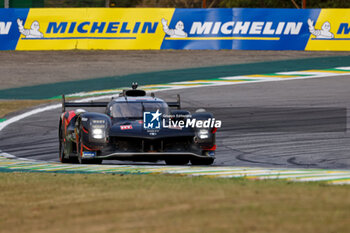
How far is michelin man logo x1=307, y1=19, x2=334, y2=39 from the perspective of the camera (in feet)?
94.3

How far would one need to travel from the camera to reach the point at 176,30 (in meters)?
29.7

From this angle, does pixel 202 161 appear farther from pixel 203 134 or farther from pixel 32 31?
pixel 32 31

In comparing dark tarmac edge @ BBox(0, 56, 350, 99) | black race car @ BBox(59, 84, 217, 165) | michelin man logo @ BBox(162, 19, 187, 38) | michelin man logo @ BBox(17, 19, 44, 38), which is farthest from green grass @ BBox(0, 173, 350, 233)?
michelin man logo @ BBox(17, 19, 44, 38)

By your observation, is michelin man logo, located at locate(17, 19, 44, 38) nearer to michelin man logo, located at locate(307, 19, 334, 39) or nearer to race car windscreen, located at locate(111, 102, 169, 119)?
michelin man logo, located at locate(307, 19, 334, 39)

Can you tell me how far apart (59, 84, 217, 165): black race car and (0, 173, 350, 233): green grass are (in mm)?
3097

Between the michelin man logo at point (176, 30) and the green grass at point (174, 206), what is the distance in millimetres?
20049

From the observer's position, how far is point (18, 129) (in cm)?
1917

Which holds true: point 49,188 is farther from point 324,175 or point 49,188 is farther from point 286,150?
point 286,150

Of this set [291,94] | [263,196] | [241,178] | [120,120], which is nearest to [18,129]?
[120,120]

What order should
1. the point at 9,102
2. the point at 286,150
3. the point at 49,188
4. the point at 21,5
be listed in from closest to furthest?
the point at 49,188 < the point at 286,150 < the point at 9,102 < the point at 21,5

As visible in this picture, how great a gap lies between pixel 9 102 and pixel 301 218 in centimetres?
1760

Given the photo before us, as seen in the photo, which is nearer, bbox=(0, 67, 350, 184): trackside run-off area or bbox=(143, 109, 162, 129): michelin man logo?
bbox=(0, 67, 350, 184): trackside run-off area

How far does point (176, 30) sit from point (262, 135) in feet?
42.4

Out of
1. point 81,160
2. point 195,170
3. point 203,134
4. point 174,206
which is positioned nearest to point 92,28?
point 81,160
